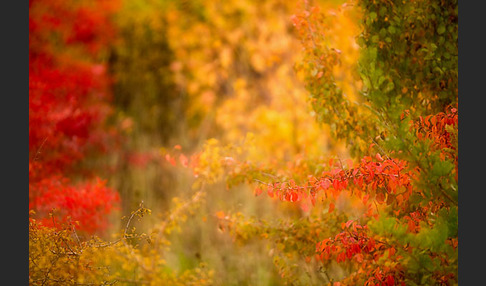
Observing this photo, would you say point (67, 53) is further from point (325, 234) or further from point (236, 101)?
point (325, 234)

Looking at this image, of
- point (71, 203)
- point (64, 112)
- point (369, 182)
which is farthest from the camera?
point (64, 112)

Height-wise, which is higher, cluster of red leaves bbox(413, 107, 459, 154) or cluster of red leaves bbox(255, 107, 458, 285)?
cluster of red leaves bbox(413, 107, 459, 154)

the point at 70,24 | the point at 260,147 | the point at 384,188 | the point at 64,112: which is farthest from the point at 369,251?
the point at 70,24

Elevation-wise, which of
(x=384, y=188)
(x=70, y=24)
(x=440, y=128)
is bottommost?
(x=70, y=24)

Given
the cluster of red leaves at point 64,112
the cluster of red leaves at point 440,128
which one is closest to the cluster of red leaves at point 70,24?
the cluster of red leaves at point 64,112

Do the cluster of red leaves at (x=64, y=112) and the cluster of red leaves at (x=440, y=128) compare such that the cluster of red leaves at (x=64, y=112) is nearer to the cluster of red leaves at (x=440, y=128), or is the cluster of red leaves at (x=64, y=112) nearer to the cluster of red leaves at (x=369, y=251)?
the cluster of red leaves at (x=369, y=251)

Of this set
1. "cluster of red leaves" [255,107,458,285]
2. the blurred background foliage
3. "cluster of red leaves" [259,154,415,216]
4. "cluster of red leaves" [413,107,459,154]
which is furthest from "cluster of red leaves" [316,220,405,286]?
the blurred background foliage

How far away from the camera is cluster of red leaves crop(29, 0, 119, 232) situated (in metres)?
3.93

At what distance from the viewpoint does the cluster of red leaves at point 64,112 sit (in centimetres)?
393

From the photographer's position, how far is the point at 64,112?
4.66 m

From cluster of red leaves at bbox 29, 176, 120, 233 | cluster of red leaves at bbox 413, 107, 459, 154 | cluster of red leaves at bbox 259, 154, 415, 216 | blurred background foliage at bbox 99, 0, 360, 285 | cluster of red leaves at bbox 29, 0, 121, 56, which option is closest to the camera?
cluster of red leaves at bbox 259, 154, 415, 216

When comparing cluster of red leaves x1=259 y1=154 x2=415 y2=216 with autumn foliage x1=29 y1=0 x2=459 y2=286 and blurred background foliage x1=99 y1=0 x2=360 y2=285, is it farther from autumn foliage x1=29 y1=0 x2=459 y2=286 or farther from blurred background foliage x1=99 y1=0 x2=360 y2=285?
blurred background foliage x1=99 y1=0 x2=360 y2=285

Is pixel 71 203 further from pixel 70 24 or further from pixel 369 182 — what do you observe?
pixel 70 24

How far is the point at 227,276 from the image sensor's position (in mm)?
4781
